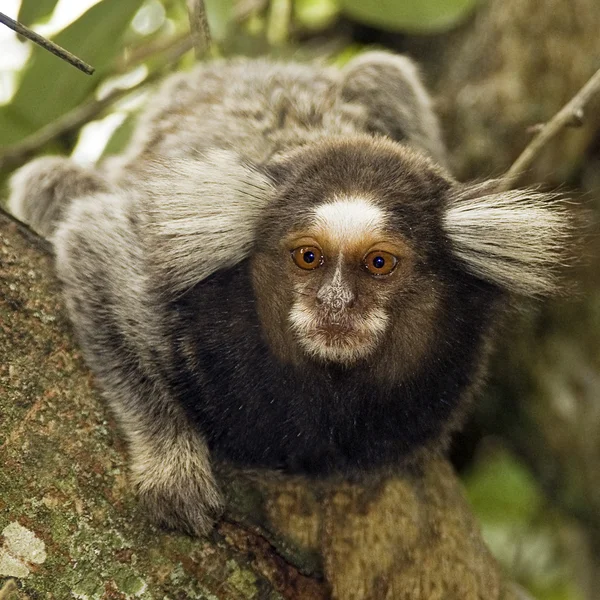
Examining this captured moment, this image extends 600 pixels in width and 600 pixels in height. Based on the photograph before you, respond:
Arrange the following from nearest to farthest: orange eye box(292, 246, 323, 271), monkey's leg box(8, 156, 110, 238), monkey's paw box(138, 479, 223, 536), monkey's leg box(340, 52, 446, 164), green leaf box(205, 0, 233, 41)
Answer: monkey's paw box(138, 479, 223, 536)
orange eye box(292, 246, 323, 271)
green leaf box(205, 0, 233, 41)
monkey's leg box(8, 156, 110, 238)
monkey's leg box(340, 52, 446, 164)

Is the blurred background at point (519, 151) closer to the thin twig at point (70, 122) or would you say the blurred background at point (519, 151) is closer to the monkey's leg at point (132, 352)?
the thin twig at point (70, 122)

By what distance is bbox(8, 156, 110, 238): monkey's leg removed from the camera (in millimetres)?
3584

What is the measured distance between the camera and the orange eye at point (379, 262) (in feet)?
7.72

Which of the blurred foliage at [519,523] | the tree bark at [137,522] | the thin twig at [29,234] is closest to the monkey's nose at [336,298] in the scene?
the tree bark at [137,522]

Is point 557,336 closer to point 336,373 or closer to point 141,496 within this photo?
point 336,373

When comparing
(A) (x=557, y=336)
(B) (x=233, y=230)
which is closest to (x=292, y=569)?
(B) (x=233, y=230)

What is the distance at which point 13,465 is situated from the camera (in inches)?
77.7

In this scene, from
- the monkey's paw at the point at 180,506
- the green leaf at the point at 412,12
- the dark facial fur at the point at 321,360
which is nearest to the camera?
the monkey's paw at the point at 180,506

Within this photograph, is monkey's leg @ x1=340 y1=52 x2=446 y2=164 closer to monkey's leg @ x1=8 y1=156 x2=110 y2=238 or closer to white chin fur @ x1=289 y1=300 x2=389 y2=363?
monkey's leg @ x1=8 y1=156 x2=110 y2=238

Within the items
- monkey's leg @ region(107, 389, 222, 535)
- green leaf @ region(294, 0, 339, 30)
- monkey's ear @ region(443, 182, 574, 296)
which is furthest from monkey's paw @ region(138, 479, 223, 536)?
green leaf @ region(294, 0, 339, 30)

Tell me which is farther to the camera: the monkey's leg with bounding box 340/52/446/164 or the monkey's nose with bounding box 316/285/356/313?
the monkey's leg with bounding box 340/52/446/164

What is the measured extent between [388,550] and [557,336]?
2.19m

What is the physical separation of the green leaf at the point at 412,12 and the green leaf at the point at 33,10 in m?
1.38

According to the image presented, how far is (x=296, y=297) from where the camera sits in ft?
7.97
